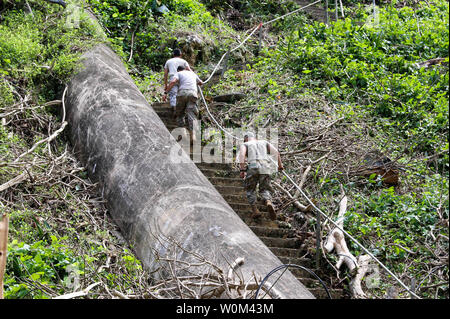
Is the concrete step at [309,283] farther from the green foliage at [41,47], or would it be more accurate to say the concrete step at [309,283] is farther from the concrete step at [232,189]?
the green foliage at [41,47]

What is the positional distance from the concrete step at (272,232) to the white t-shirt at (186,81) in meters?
2.82

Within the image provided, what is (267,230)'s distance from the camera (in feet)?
22.8

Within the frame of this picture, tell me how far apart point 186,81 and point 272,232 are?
3098mm

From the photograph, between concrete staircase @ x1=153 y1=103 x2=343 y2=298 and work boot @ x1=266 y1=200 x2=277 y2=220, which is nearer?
concrete staircase @ x1=153 y1=103 x2=343 y2=298

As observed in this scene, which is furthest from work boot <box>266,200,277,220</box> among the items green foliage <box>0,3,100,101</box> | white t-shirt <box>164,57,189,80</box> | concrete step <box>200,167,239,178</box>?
green foliage <box>0,3,100,101</box>

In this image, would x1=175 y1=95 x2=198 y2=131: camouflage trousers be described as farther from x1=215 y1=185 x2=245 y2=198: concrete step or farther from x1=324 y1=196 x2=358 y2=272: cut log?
x1=324 y1=196 x2=358 y2=272: cut log

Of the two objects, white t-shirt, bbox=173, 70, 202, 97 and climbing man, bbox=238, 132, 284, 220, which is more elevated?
white t-shirt, bbox=173, 70, 202, 97

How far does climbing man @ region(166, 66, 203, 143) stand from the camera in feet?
29.0

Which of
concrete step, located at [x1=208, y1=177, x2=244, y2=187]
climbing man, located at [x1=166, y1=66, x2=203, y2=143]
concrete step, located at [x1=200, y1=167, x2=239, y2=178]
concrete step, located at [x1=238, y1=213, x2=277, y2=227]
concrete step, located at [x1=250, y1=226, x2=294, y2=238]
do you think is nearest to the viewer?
concrete step, located at [x1=250, y1=226, x2=294, y2=238]

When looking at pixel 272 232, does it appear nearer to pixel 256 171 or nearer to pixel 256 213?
pixel 256 213

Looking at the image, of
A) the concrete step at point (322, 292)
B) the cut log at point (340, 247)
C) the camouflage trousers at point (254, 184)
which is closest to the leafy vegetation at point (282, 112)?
the cut log at point (340, 247)

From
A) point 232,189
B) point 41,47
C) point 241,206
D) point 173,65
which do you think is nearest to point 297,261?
point 241,206

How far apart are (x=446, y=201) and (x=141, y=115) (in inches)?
195

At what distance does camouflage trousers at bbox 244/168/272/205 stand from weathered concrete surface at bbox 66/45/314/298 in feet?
2.15
